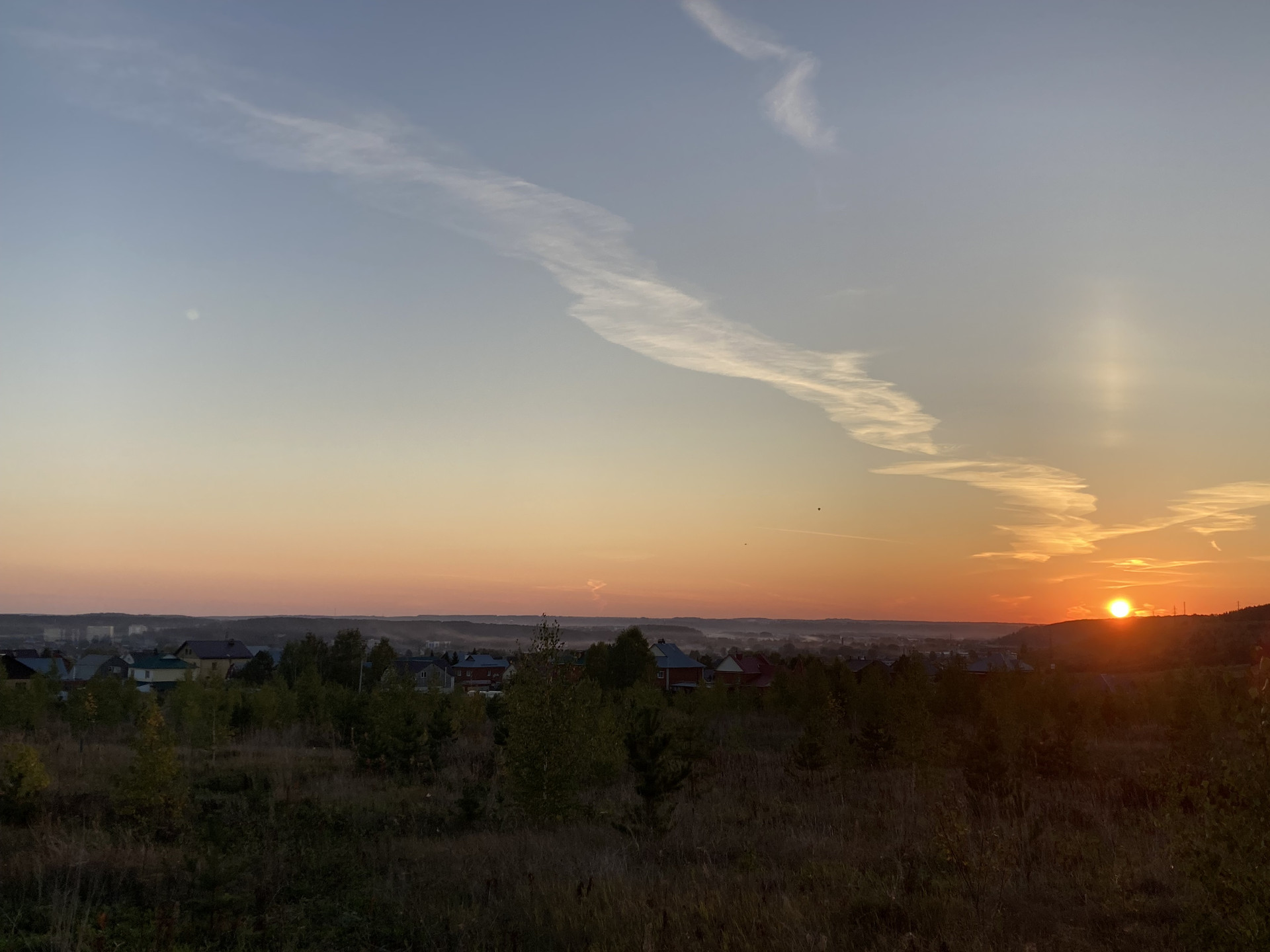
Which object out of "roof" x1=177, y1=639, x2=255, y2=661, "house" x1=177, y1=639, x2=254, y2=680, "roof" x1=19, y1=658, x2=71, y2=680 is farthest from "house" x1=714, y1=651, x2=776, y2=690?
"roof" x1=19, y1=658, x2=71, y2=680

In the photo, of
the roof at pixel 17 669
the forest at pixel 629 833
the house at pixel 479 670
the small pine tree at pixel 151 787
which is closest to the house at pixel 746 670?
the house at pixel 479 670

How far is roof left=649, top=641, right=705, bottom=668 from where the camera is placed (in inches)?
4075

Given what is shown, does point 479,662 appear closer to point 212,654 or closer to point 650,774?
point 212,654

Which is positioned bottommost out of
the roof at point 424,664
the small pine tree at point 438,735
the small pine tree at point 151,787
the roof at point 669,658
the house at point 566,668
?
the roof at point 424,664

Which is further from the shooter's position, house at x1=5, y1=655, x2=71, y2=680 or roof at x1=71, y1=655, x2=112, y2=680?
roof at x1=71, y1=655, x2=112, y2=680

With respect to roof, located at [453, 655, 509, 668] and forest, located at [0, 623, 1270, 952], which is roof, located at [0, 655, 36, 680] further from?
forest, located at [0, 623, 1270, 952]

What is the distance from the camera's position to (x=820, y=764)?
3219cm

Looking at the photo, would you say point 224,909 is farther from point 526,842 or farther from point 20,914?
point 526,842

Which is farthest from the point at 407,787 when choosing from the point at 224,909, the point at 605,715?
the point at 224,909

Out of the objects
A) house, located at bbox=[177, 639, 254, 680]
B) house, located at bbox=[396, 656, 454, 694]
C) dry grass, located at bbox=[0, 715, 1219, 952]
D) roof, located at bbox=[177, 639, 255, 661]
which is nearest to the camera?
dry grass, located at bbox=[0, 715, 1219, 952]

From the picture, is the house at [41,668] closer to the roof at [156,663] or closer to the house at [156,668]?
the house at [156,668]

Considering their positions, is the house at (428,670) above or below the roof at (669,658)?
below

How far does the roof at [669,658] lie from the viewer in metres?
104

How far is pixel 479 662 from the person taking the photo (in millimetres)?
129750
